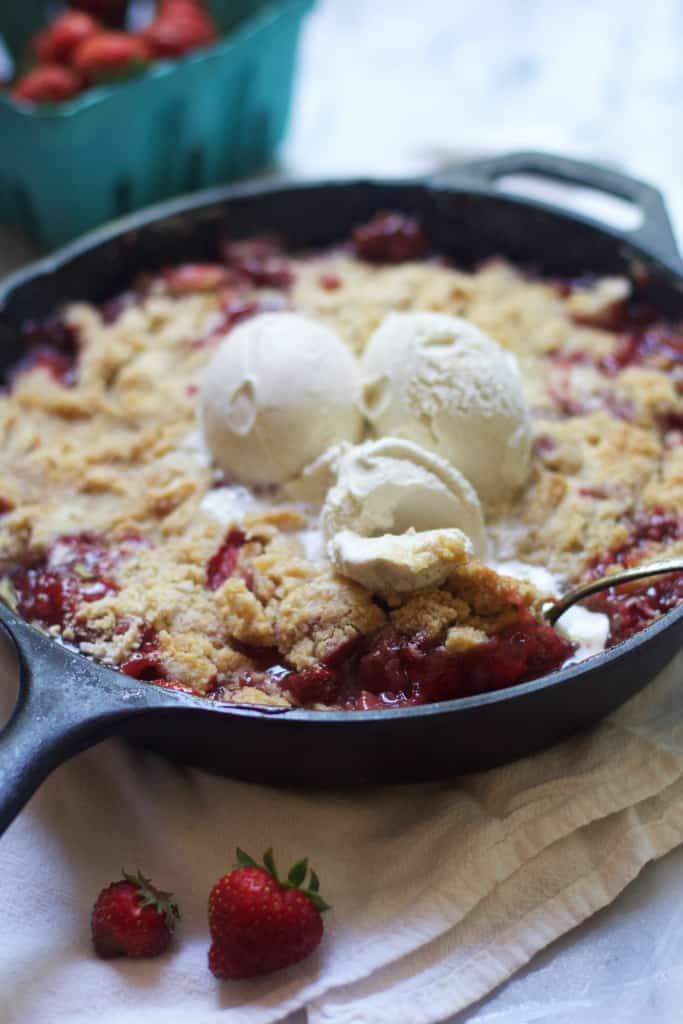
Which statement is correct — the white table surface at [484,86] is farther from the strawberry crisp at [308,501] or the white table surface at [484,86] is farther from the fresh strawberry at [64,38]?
the strawberry crisp at [308,501]

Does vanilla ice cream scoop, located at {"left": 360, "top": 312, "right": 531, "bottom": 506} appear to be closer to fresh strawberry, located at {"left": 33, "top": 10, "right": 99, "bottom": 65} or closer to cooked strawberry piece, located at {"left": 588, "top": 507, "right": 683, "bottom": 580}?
cooked strawberry piece, located at {"left": 588, "top": 507, "right": 683, "bottom": 580}

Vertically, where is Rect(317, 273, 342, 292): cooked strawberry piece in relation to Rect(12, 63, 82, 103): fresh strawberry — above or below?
below

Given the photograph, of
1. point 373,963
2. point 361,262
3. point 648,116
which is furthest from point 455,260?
point 373,963

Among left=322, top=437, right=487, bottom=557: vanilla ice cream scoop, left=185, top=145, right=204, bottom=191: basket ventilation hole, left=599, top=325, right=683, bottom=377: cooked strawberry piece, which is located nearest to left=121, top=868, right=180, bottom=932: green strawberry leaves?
left=322, top=437, right=487, bottom=557: vanilla ice cream scoop

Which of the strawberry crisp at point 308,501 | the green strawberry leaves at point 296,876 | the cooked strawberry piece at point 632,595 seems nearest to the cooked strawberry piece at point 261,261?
the strawberry crisp at point 308,501

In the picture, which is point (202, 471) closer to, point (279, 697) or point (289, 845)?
point (279, 697)

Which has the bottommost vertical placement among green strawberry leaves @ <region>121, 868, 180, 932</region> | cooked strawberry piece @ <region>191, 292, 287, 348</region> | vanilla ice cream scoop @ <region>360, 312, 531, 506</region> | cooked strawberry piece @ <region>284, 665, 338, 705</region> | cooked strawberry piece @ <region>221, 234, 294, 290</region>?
green strawberry leaves @ <region>121, 868, 180, 932</region>
